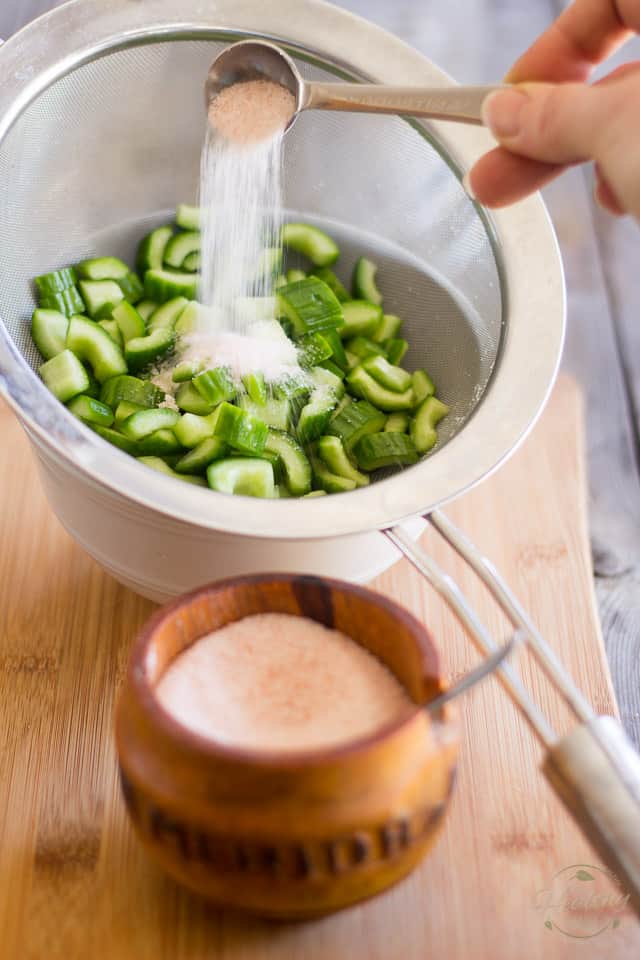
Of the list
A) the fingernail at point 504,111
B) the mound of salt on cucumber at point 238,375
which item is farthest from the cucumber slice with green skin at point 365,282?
the fingernail at point 504,111

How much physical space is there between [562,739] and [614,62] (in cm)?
235

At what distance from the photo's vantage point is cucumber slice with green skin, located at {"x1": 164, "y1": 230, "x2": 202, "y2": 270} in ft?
5.35

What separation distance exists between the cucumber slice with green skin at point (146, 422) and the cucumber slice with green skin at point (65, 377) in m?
0.09

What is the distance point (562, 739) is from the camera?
87 centimetres

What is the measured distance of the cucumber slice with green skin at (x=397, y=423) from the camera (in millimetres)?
1493

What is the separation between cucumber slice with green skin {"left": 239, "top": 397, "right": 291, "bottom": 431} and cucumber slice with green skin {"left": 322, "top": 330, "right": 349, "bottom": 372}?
0.16 m

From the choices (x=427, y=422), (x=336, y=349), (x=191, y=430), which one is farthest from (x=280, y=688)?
(x=336, y=349)

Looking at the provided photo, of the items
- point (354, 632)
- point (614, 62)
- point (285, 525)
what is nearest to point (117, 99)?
point (285, 525)

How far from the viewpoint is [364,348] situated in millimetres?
1591

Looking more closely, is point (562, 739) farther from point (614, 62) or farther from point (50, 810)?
point (614, 62)

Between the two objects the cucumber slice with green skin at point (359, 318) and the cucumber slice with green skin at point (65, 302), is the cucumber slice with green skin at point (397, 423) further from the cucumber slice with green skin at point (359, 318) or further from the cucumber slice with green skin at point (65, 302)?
the cucumber slice with green skin at point (65, 302)

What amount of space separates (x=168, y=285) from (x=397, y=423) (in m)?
0.44

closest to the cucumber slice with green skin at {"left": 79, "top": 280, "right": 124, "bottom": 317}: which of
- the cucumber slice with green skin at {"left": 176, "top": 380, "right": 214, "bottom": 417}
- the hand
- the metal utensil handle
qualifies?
the cucumber slice with green skin at {"left": 176, "top": 380, "right": 214, "bottom": 417}

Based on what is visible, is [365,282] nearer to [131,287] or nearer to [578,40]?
[131,287]
